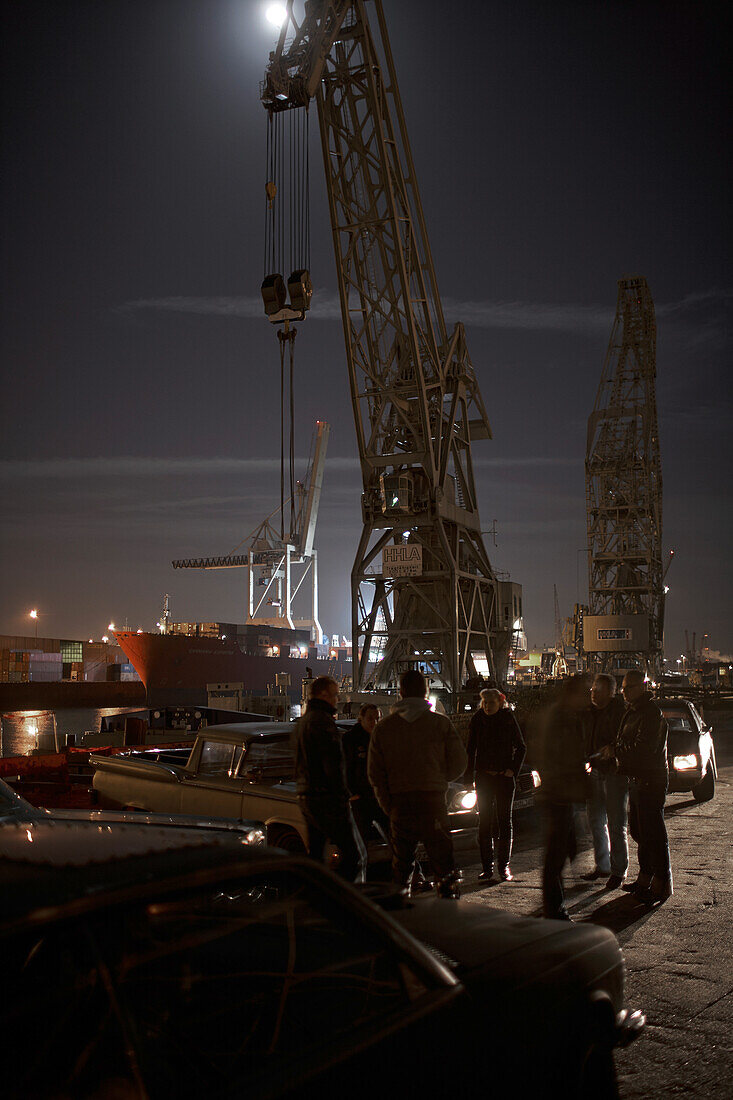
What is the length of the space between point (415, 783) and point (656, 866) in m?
2.18

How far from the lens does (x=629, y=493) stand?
53375 mm

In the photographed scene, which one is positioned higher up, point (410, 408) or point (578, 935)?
point (410, 408)

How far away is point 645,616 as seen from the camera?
48.8 metres

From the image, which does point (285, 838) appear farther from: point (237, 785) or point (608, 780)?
point (608, 780)

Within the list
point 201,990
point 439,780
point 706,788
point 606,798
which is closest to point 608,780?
point 606,798

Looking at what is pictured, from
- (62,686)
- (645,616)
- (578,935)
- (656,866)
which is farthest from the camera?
(62,686)

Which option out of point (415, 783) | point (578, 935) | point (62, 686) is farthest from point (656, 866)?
point (62, 686)

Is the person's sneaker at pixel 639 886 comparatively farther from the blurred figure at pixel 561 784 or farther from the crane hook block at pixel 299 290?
the crane hook block at pixel 299 290

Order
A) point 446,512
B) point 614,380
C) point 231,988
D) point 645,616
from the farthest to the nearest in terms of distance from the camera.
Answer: point 614,380 → point 645,616 → point 446,512 → point 231,988

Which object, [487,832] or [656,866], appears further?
[487,832]

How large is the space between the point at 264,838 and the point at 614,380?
184 feet

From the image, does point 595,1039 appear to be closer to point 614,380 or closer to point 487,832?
point 487,832

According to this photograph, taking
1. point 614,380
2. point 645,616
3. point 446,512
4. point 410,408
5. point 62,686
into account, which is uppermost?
point 614,380

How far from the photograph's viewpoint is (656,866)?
19.5ft
